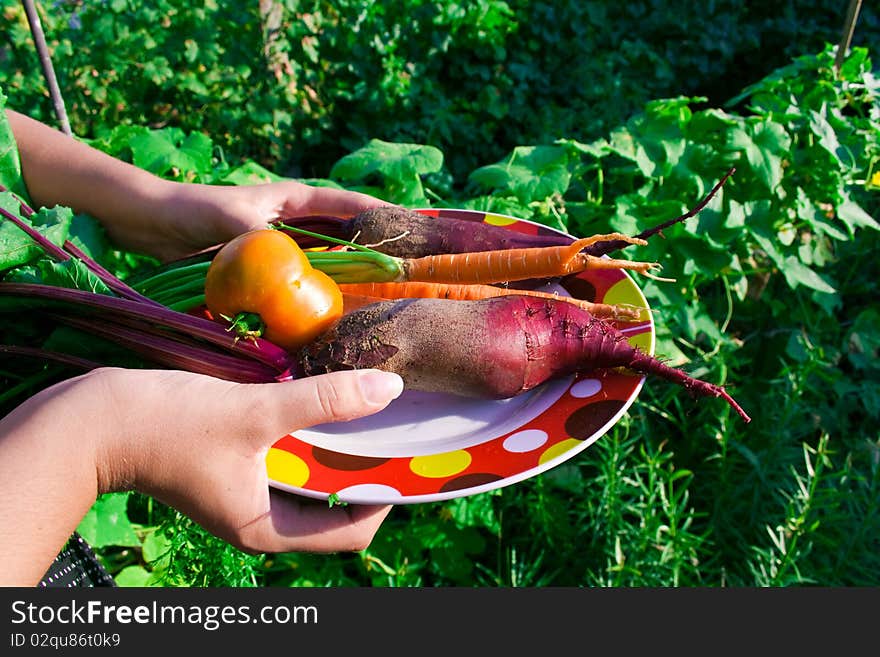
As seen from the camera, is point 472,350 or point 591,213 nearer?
point 472,350

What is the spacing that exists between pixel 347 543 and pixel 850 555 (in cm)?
164

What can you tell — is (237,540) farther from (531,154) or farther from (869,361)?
(869,361)

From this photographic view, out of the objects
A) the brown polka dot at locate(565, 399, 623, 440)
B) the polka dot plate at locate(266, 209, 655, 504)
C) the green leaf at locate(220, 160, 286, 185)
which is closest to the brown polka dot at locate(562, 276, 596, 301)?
the polka dot plate at locate(266, 209, 655, 504)

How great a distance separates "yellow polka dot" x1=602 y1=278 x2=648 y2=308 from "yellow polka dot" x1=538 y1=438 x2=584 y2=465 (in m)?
0.51

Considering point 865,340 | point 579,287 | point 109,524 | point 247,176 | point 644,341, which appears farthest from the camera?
point 865,340

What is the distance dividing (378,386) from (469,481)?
26cm

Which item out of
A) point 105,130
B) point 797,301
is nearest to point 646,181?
point 797,301

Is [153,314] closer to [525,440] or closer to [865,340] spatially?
[525,440]

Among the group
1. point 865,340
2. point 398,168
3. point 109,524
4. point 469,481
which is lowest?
point 865,340

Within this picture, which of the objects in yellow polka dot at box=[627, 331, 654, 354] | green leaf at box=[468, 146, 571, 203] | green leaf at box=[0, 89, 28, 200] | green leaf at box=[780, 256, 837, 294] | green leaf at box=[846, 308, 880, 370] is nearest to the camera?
yellow polka dot at box=[627, 331, 654, 354]

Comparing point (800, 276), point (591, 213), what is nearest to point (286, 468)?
point (591, 213)

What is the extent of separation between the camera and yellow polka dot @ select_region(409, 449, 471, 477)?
4.62 feet

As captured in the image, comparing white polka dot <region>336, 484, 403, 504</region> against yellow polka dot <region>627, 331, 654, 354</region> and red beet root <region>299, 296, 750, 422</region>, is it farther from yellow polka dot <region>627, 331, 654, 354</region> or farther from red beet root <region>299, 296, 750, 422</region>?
yellow polka dot <region>627, 331, 654, 354</region>

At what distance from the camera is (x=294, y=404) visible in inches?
52.3
